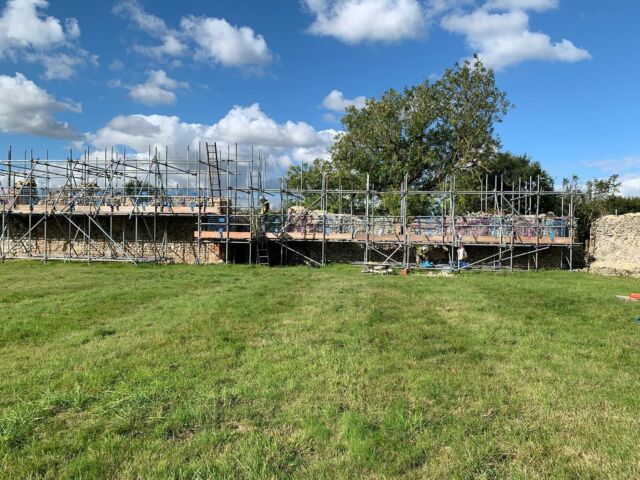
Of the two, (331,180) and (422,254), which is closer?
(422,254)

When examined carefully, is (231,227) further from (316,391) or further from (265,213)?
(316,391)

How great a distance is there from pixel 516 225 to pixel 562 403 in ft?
52.1

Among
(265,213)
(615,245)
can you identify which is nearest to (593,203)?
(615,245)

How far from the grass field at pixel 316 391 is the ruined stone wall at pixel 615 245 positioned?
9.61 metres

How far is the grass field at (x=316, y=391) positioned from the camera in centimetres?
323

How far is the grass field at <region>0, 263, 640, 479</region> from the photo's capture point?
323cm

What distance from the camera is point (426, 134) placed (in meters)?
31.1

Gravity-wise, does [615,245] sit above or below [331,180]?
below

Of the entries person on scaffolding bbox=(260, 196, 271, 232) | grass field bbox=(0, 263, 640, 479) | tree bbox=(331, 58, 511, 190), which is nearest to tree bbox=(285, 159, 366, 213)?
tree bbox=(331, 58, 511, 190)

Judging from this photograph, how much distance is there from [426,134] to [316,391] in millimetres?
28399

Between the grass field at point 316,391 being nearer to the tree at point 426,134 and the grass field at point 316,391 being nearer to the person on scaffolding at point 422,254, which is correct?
the person on scaffolding at point 422,254

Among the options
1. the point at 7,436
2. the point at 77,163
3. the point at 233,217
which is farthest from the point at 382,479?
the point at 77,163

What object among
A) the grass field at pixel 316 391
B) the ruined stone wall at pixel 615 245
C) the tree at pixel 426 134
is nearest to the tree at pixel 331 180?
→ the tree at pixel 426 134

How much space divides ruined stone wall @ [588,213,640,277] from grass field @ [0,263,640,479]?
31.5 ft
